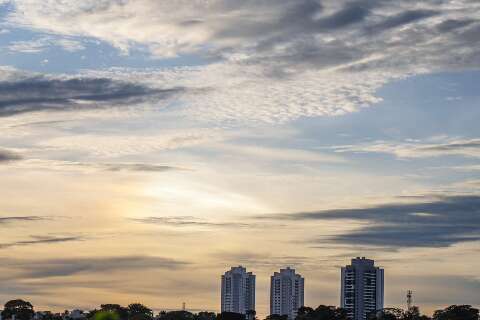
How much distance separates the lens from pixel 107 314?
226 feet
